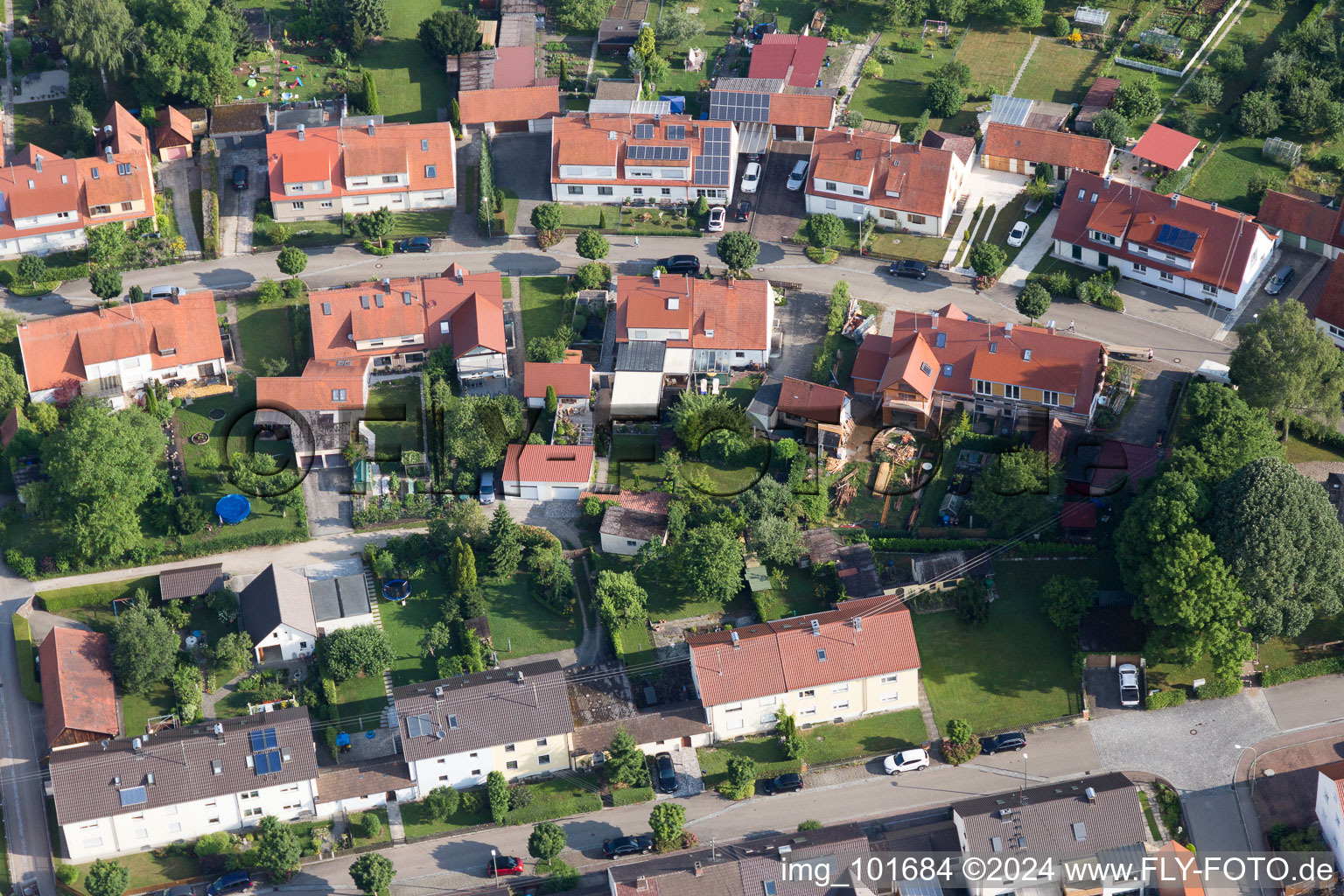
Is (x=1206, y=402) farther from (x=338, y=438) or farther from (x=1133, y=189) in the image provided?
(x=338, y=438)

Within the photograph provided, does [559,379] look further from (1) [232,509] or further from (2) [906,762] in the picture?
(2) [906,762]

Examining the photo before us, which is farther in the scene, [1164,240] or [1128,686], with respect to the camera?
[1164,240]

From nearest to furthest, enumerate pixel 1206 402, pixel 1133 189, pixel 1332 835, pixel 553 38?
1. pixel 1332 835
2. pixel 1206 402
3. pixel 1133 189
4. pixel 553 38

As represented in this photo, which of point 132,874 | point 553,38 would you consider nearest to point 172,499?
point 132,874

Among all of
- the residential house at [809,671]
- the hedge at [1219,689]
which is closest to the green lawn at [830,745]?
the residential house at [809,671]

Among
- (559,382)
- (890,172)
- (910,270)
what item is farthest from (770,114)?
(559,382)

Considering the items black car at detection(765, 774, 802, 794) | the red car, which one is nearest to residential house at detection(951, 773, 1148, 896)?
black car at detection(765, 774, 802, 794)
